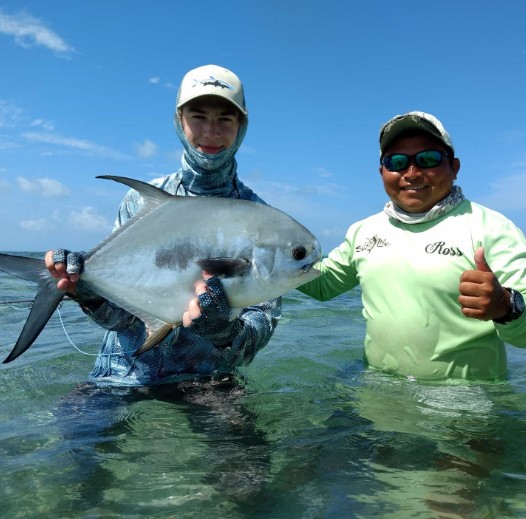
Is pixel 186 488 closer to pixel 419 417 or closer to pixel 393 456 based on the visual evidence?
pixel 393 456

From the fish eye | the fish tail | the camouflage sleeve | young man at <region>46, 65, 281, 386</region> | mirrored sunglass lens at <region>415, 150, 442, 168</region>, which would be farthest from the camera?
mirrored sunglass lens at <region>415, 150, 442, 168</region>

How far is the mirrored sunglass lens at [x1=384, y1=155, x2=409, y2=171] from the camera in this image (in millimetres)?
3551

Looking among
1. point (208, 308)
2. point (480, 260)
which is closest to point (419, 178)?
point (480, 260)

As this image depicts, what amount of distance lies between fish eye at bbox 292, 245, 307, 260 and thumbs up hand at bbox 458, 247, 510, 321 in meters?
0.78

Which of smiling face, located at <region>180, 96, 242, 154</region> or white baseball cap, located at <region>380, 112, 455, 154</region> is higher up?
white baseball cap, located at <region>380, 112, 455, 154</region>

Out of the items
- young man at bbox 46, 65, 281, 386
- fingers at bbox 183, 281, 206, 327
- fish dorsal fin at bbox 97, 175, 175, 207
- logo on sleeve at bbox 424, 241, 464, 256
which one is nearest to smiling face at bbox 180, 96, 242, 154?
young man at bbox 46, 65, 281, 386

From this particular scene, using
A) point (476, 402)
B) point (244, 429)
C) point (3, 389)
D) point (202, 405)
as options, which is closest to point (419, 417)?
point (476, 402)

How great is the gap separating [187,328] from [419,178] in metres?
1.69

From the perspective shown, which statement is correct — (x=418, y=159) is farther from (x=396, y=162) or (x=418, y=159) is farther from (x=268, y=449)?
(x=268, y=449)

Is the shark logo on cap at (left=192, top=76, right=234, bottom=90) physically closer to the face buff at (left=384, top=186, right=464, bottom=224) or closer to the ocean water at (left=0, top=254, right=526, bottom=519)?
the face buff at (left=384, top=186, right=464, bottom=224)

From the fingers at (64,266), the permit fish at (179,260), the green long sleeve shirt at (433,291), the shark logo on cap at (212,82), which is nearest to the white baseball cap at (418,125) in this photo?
the green long sleeve shirt at (433,291)

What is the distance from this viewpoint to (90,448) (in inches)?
107

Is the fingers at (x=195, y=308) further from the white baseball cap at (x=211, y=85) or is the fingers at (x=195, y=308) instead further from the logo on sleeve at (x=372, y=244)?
the logo on sleeve at (x=372, y=244)

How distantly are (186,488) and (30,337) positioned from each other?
1.04 meters
